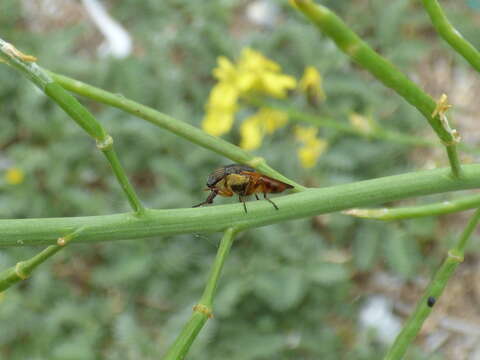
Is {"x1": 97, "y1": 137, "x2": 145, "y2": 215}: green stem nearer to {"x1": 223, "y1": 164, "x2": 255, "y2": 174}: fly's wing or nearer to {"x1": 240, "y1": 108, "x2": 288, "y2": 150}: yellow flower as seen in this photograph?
{"x1": 223, "y1": 164, "x2": 255, "y2": 174}: fly's wing

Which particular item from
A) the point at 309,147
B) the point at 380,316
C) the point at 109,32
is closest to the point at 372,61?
the point at 309,147

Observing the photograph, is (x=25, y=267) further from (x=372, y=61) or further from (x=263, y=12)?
(x=263, y=12)

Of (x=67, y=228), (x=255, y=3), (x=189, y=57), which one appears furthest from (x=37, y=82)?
(x=255, y=3)

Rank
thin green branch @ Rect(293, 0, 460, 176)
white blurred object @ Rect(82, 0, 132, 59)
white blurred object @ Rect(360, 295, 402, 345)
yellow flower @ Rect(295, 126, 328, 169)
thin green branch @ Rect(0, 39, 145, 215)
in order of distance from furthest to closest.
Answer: white blurred object @ Rect(82, 0, 132, 59) → white blurred object @ Rect(360, 295, 402, 345) → yellow flower @ Rect(295, 126, 328, 169) → thin green branch @ Rect(0, 39, 145, 215) → thin green branch @ Rect(293, 0, 460, 176)

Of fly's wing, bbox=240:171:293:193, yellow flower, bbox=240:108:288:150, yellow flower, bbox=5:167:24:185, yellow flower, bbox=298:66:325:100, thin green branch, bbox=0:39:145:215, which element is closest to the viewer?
thin green branch, bbox=0:39:145:215

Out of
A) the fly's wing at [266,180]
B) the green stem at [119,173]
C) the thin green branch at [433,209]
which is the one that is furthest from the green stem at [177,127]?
the thin green branch at [433,209]

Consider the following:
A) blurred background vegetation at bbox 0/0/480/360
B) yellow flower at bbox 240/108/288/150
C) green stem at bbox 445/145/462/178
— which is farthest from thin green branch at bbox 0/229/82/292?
blurred background vegetation at bbox 0/0/480/360

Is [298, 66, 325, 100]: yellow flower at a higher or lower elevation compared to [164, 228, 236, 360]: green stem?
higher

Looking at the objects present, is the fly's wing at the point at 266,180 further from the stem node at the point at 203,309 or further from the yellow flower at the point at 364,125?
the yellow flower at the point at 364,125
